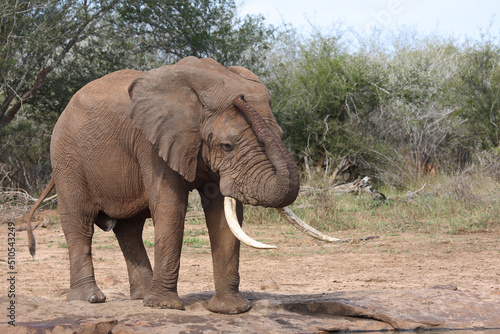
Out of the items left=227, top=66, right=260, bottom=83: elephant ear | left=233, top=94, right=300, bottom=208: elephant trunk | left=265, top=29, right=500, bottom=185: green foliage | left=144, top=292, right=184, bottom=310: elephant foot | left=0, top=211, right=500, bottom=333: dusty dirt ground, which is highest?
left=265, top=29, right=500, bottom=185: green foliage

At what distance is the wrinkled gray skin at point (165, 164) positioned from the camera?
162 inches

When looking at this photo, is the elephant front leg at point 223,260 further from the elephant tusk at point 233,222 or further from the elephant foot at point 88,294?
the elephant foot at point 88,294

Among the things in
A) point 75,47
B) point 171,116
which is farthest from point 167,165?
point 75,47

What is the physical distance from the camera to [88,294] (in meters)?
4.97

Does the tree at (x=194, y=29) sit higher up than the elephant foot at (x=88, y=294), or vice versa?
the tree at (x=194, y=29)

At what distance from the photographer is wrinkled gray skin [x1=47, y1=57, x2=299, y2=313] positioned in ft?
13.5

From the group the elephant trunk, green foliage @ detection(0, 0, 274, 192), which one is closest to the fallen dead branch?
green foliage @ detection(0, 0, 274, 192)

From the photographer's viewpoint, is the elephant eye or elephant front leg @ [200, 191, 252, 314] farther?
elephant front leg @ [200, 191, 252, 314]

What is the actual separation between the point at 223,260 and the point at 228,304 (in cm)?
31

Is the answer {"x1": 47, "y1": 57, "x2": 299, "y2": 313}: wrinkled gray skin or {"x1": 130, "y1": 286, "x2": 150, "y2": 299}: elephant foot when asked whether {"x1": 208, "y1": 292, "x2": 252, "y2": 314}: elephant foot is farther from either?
{"x1": 130, "y1": 286, "x2": 150, "y2": 299}: elephant foot

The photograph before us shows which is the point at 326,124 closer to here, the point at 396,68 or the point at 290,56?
the point at 396,68

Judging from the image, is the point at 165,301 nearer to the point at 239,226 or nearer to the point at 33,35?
the point at 239,226

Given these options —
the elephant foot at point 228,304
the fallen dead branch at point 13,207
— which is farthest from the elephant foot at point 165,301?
the fallen dead branch at point 13,207

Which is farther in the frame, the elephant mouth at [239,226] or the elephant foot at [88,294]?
the elephant foot at [88,294]
